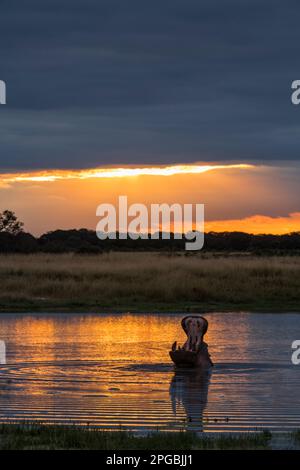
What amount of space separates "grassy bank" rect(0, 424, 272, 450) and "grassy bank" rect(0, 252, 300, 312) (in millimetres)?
21974

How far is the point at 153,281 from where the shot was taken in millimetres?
38312

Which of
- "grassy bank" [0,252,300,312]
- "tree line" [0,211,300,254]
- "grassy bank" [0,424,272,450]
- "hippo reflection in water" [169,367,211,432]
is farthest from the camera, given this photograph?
"tree line" [0,211,300,254]

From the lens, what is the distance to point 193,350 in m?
18.0

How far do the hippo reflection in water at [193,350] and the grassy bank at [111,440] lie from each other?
6.70 metres

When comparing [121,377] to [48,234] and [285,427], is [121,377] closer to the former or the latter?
Result: [285,427]

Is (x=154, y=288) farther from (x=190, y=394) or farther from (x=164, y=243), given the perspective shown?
(x=164, y=243)

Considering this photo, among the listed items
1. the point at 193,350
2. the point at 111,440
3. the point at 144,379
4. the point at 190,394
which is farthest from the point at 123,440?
the point at 193,350

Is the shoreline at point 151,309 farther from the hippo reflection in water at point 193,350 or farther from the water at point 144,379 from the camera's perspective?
the hippo reflection in water at point 193,350

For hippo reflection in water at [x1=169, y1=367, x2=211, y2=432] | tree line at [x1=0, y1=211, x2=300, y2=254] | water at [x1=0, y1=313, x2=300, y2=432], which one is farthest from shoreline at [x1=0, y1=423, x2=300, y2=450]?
tree line at [x1=0, y1=211, x2=300, y2=254]

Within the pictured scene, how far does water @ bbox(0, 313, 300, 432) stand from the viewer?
13.1 meters

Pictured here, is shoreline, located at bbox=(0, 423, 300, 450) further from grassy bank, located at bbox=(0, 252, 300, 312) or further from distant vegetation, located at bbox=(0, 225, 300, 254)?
distant vegetation, located at bbox=(0, 225, 300, 254)

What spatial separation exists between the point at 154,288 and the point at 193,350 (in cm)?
1884

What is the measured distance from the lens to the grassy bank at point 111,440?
33.0 ft

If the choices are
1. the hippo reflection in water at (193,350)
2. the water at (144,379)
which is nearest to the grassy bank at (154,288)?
the water at (144,379)
